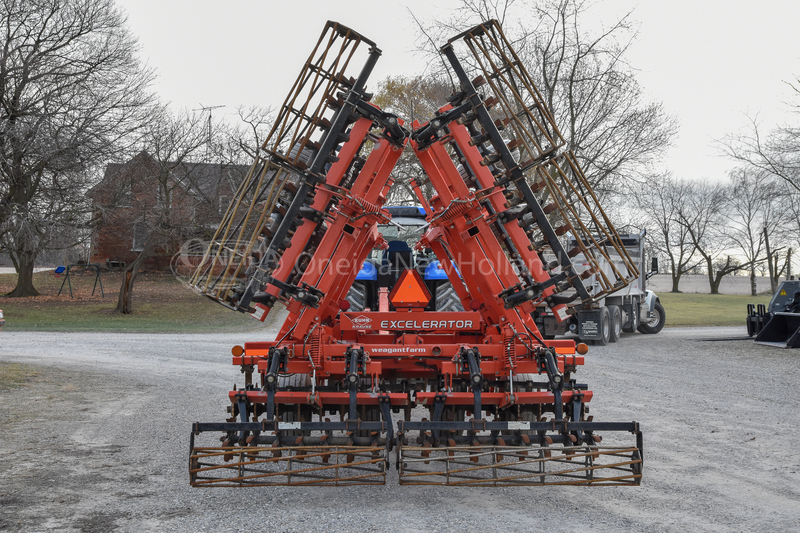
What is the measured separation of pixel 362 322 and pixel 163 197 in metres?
23.8

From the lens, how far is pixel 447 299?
29.7 feet

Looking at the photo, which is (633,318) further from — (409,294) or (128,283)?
(128,283)

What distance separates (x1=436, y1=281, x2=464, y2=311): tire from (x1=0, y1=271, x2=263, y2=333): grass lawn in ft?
43.7

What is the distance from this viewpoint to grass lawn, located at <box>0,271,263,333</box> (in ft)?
69.8

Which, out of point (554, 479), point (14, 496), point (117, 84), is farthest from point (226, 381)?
point (117, 84)

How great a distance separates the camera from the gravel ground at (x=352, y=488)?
458 cm

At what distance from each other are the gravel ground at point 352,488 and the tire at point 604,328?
562cm

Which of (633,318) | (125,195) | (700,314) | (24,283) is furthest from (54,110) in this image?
(700,314)

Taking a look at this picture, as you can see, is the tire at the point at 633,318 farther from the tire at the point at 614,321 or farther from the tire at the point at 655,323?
the tire at the point at 614,321

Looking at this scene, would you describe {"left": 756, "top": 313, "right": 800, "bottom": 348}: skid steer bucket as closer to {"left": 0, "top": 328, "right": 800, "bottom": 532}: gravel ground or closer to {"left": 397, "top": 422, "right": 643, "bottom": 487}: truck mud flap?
{"left": 0, "top": 328, "right": 800, "bottom": 532}: gravel ground

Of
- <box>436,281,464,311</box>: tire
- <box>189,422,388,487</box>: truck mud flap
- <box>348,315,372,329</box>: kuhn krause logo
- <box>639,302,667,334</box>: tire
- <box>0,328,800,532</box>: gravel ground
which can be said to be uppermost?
<box>436,281,464,311</box>: tire

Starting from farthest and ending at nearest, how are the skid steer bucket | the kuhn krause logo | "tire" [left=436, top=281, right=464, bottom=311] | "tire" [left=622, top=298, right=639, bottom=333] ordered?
1. "tire" [left=622, top=298, right=639, bottom=333]
2. the skid steer bucket
3. "tire" [left=436, top=281, right=464, bottom=311]
4. the kuhn krause logo

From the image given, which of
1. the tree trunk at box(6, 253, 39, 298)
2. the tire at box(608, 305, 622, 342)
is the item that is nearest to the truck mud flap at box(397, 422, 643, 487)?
the tire at box(608, 305, 622, 342)

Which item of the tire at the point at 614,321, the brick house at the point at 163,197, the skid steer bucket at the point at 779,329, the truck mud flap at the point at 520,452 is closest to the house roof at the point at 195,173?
the brick house at the point at 163,197
